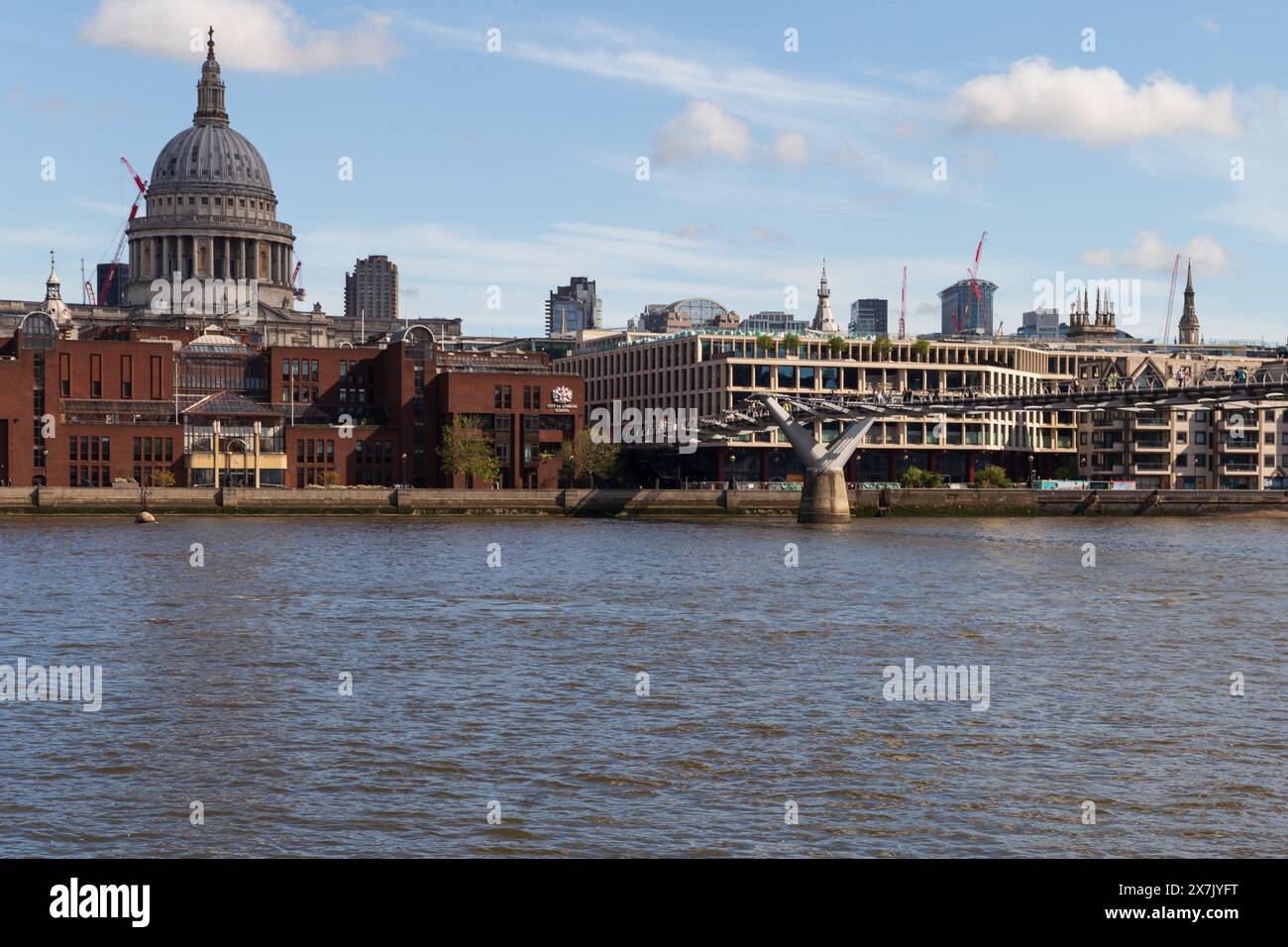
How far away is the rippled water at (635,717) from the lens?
20.4 metres

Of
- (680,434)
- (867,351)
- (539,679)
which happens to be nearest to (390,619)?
(539,679)

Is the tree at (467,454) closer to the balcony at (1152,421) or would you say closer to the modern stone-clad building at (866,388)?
the modern stone-clad building at (866,388)

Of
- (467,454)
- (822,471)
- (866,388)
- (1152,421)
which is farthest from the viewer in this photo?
(1152,421)

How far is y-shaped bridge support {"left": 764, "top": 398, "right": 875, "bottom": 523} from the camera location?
110 metres

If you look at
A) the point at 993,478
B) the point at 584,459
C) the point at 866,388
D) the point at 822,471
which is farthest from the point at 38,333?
the point at 993,478

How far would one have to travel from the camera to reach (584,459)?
133625 millimetres

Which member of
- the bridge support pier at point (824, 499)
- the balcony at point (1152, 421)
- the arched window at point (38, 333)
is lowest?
the bridge support pier at point (824, 499)

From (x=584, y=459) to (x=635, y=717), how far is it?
105 meters

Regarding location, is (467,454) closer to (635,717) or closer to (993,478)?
(993,478)

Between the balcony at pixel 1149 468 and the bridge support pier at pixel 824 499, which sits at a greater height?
the balcony at pixel 1149 468

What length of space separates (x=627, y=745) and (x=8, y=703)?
12.2m

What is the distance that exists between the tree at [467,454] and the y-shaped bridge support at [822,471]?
27792mm

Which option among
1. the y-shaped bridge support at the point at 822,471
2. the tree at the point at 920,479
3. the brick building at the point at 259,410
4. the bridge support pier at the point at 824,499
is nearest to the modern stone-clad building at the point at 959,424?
the tree at the point at 920,479
